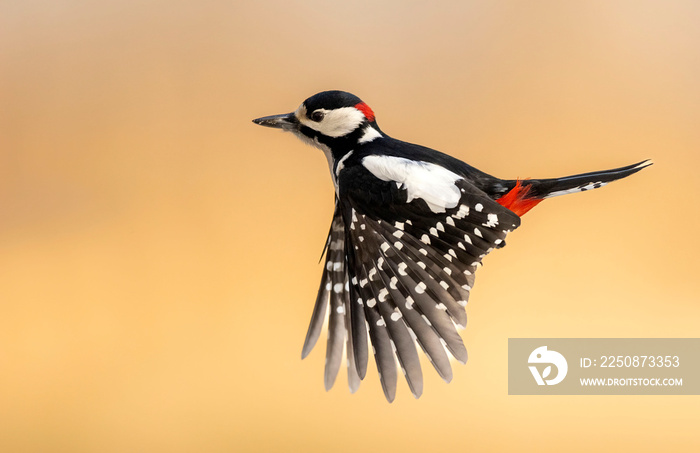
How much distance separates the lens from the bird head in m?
0.85

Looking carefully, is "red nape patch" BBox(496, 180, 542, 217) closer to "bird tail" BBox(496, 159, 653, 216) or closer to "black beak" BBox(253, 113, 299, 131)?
"bird tail" BBox(496, 159, 653, 216)

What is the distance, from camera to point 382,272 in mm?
852

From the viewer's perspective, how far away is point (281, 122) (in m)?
0.87

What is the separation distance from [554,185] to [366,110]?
0.90 ft

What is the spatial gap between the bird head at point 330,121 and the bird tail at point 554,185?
21 cm

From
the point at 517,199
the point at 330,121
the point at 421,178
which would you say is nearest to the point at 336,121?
the point at 330,121

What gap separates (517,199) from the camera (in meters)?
0.87

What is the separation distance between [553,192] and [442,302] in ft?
0.70

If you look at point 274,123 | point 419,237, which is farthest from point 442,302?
point 274,123

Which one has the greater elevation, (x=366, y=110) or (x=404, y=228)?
(x=366, y=110)

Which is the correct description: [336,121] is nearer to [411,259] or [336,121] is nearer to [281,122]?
[281,122]

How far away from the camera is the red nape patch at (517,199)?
0.86m

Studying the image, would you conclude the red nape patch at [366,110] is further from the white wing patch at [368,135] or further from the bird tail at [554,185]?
the bird tail at [554,185]

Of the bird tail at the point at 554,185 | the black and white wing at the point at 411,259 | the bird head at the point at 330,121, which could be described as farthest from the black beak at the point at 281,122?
the bird tail at the point at 554,185
